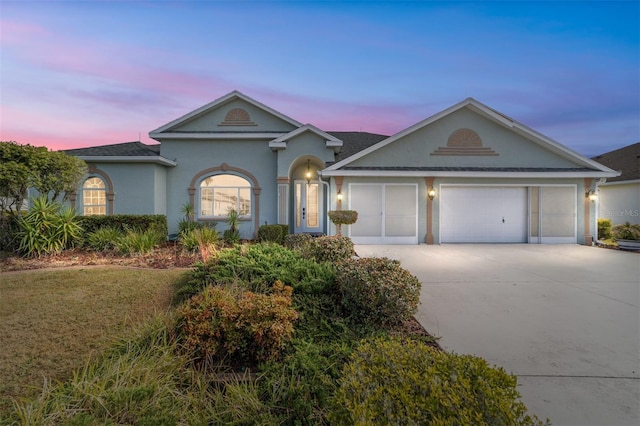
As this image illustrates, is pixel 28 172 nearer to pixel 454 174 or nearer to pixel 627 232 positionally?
pixel 454 174

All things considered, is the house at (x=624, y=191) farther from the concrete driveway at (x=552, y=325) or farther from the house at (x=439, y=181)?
the concrete driveway at (x=552, y=325)

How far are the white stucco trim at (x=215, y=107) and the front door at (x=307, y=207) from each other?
3143 mm

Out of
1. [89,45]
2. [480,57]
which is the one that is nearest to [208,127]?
[89,45]

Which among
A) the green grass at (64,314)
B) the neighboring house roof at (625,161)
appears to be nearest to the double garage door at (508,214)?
the neighboring house roof at (625,161)

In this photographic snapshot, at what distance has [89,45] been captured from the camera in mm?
9547

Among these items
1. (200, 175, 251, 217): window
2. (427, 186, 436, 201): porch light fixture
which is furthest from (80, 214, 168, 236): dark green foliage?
(427, 186, 436, 201): porch light fixture

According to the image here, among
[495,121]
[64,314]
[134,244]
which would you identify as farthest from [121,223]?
[495,121]

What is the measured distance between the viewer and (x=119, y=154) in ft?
41.8

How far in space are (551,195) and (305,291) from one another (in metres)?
13.1

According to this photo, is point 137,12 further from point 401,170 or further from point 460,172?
point 460,172

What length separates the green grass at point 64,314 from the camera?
307cm

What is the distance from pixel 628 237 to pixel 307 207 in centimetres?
1324

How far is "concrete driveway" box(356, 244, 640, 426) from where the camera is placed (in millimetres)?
2668

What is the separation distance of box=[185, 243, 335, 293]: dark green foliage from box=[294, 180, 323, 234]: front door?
8.94m
